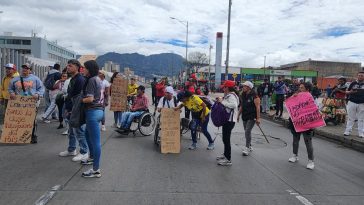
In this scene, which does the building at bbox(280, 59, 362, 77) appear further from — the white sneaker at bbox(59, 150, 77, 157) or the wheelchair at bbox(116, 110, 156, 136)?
the white sneaker at bbox(59, 150, 77, 157)

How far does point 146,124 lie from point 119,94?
74.8 inches

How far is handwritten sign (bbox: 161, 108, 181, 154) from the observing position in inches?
337

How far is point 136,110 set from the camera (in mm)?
10773

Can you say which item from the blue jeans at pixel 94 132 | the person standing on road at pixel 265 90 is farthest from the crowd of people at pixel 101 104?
the person standing on road at pixel 265 90

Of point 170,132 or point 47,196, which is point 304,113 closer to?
point 170,132

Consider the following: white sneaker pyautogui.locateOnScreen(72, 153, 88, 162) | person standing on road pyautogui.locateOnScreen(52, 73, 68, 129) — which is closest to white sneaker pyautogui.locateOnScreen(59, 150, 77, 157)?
white sneaker pyautogui.locateOnScreen(72, 153, 88, 162)

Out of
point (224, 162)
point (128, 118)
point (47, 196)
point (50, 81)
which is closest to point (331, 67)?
point (50, 81)

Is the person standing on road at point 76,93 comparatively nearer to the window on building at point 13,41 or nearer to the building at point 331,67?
the building at point 331,67

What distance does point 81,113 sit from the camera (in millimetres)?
6395

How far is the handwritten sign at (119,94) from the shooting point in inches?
468

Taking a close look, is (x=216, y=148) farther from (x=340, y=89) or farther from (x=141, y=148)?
(x=340, y=89)

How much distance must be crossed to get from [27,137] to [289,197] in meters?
6.17

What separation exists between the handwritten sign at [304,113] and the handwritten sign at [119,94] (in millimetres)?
5633

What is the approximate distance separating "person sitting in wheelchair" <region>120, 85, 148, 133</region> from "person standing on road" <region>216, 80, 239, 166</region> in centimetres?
340
